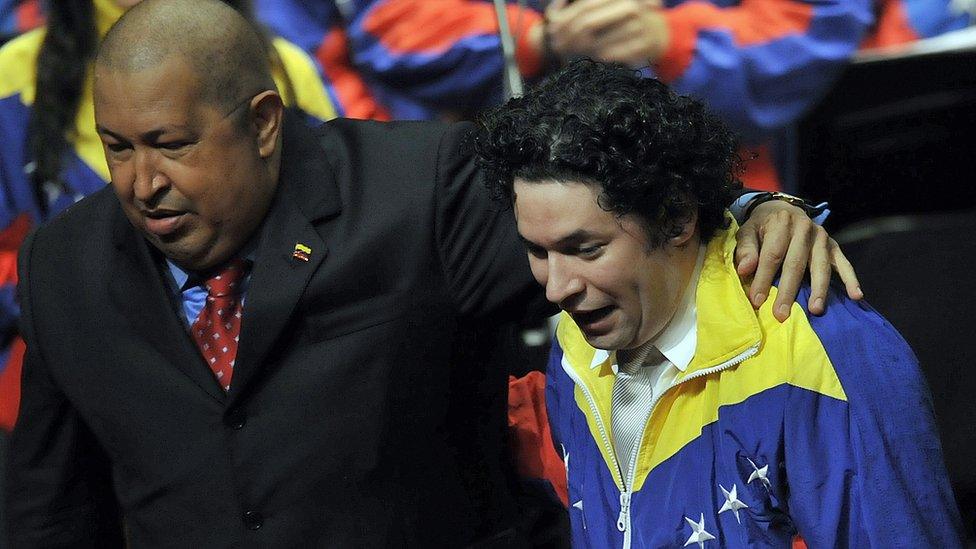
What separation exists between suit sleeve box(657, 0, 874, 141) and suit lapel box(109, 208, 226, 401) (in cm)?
143

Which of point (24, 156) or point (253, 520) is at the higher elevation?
point (253, 520)

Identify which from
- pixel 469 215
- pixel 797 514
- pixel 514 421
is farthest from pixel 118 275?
pixel 797 514

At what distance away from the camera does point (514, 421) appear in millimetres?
2164

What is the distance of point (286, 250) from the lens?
6.27ft

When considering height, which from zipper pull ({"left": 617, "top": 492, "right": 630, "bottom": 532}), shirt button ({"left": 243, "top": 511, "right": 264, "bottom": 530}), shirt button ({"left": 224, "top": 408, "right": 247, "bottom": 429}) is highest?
zipper pull ({"left": 617, "top": 492, "right": 630, "bottom": 532})

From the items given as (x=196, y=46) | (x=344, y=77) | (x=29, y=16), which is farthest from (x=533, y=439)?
(x=29, y=16)

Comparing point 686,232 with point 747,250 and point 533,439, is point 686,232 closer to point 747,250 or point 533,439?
point 747,250

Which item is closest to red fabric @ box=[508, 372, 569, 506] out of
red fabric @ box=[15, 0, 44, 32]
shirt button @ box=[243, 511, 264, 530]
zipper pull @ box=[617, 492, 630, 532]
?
zipper pull @ box=[617, 492, 630, 532]

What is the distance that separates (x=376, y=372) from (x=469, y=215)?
0.92ft

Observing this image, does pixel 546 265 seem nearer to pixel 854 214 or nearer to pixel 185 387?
pixel 185 387

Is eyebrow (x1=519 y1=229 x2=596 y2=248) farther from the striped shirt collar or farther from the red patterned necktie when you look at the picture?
the red patterned necktie

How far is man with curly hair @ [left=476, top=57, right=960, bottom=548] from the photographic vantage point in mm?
1514

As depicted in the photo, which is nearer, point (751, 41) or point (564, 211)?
point (564, 211)

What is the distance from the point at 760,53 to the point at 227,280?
1.59 meters
